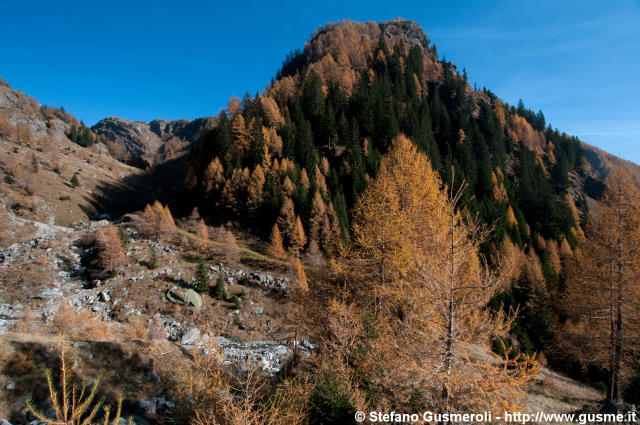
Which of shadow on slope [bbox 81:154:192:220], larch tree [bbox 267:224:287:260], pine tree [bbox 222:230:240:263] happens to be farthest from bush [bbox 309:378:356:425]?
shadow on slope [bbox 81:154:192:220]

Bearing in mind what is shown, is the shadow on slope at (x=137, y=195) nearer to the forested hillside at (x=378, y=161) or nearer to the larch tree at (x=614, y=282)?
the forested hillside at (x=378, y=161)

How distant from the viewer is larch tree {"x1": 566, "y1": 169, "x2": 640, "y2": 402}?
11.1 meters

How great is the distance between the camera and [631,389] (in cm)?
1366

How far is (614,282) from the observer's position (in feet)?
37.0

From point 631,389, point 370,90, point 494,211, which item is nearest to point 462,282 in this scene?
point 631,389

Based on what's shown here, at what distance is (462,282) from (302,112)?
206 ft

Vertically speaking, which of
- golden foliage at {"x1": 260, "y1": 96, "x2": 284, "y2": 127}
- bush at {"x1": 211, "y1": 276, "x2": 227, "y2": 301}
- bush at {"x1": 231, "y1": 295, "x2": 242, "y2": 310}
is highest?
golden foliage at {"x1": 260, "y1": 96, "x2": 284, "y2": 127}

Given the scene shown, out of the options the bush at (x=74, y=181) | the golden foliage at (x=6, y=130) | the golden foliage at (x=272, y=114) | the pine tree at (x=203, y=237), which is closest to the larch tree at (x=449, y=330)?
the pine tree at (x=203, y=237)

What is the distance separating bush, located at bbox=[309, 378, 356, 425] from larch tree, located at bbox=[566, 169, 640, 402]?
39.7 ft

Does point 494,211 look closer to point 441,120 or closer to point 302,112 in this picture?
point 441,120

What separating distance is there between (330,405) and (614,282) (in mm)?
13141

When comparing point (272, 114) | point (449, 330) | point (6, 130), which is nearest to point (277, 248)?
point (272, 114)

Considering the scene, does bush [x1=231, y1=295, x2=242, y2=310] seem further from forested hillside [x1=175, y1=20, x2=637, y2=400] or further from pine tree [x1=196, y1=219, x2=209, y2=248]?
forested hillside [x1=175, y1=20, x2=637, y2=400]

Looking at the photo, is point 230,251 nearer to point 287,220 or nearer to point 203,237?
point 203,237
